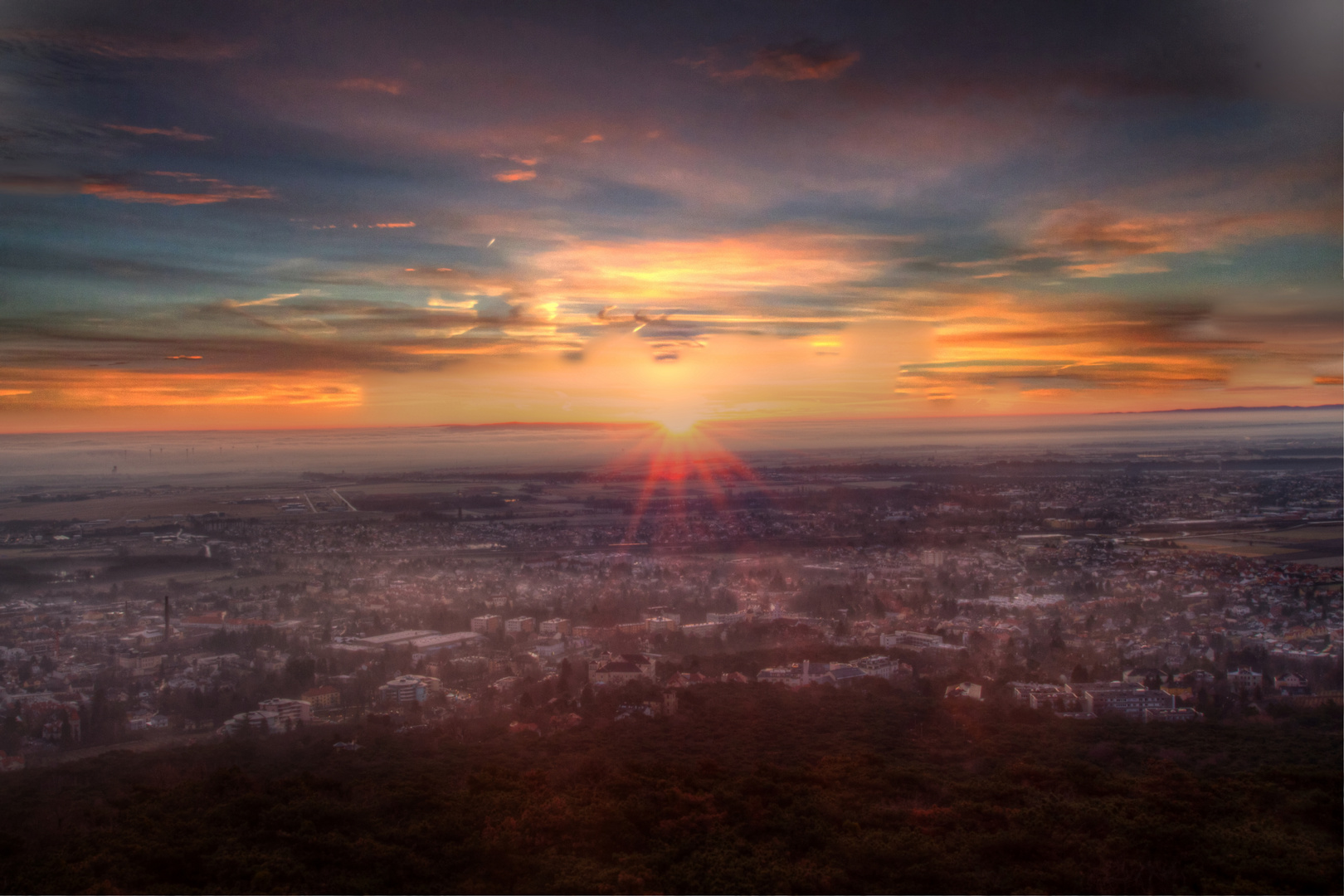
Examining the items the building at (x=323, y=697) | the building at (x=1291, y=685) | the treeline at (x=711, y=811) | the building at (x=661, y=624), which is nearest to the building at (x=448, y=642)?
the building at (x=323, y=697)

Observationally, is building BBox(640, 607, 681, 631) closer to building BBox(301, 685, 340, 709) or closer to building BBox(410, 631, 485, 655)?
building BBox(410, 631, 485, 655)

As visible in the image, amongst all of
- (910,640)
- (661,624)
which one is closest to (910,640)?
(910,640)

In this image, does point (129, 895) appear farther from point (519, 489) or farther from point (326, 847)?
point (519, 489)

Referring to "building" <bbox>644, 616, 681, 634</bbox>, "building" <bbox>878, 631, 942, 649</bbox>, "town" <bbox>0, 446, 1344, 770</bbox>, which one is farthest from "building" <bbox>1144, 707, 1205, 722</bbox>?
"building" <bbox>644, 616, 681, 634</bbox>

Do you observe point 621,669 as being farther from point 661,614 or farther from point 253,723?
point 253,723

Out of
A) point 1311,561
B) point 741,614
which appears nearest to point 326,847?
point 741,614

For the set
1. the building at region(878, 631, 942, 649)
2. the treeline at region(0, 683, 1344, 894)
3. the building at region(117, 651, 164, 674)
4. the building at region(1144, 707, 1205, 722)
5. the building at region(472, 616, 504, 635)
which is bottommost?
the building at region(1144, 707, 1205, 722)

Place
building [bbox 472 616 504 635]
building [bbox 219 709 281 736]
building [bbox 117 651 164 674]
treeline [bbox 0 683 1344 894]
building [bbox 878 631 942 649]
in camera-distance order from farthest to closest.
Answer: building [bbox 472 616 504 635] → building [bbox 878 631 942 649] → building [bbox 117 651 164 674] → building [bbox 219 709 281 736] → treeline [bbox 0 683 1344 894]
